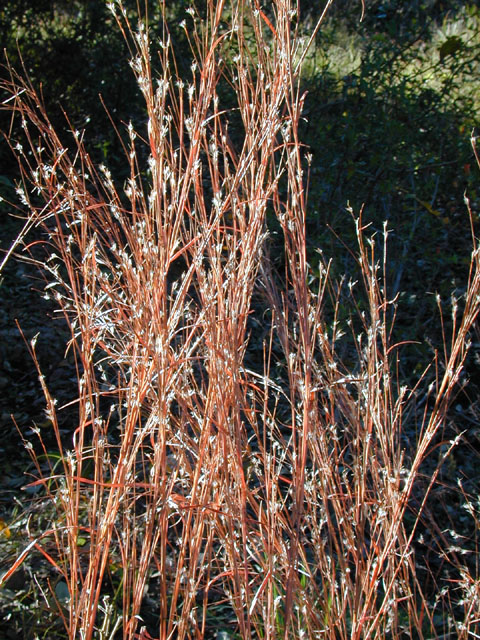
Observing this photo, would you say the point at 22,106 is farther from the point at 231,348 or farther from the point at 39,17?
the point at 39,17

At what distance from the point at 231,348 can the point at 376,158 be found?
3179 mm

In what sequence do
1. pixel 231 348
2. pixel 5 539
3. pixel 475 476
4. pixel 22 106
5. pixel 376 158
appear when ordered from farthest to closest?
pixel 376 158 < pixel 475 476 < pixel 5 539 < pixel 22 106 < pixel 231 348

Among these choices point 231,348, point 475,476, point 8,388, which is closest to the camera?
point 231,348

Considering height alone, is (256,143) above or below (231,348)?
above

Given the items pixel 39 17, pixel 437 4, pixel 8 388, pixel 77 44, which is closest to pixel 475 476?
pixel 8 388

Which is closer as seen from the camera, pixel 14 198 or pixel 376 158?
pixel 376 158

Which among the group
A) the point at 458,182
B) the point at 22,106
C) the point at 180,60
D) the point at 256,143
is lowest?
the point at 256,143

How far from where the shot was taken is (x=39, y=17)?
5.57 meters

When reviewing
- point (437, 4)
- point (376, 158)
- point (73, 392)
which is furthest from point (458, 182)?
point (73, 392)

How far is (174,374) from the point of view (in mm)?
1340

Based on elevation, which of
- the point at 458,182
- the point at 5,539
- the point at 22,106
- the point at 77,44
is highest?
the point at 77,44

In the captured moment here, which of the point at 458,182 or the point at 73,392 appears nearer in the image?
the point at 73,392

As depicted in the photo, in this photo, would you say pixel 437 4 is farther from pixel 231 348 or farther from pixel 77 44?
pixel 231 348

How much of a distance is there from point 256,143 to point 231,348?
38 cm
